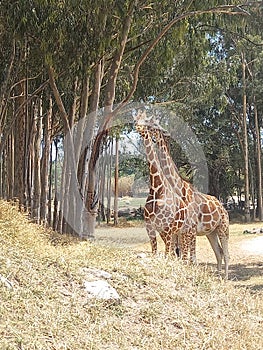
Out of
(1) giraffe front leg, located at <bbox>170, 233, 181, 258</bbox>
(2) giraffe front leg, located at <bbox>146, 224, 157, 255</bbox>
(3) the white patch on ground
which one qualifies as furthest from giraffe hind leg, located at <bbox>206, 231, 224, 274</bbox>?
(3) the white patch on ground

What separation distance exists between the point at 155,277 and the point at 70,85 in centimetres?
611

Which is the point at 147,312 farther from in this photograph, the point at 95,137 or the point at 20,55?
the point at 20,55

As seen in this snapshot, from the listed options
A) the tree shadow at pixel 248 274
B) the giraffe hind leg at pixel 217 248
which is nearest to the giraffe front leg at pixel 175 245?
the tree shadow at pixel 248 274

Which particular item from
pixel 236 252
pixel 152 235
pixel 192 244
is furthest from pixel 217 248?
pixel 236 252

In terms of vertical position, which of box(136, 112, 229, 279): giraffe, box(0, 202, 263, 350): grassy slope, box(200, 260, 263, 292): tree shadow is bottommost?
box(200, 260, 263, 292): tree shadow

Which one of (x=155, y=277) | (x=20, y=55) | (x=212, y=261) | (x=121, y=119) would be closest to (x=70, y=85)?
(x=20, y=55)

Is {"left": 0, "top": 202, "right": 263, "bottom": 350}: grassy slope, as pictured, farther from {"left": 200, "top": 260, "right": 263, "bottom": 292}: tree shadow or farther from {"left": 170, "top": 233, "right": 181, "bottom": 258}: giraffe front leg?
{"left": 200, "top": 260, "right": 263, "bottom": 292}: tree shadow

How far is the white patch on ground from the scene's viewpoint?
12.6 m

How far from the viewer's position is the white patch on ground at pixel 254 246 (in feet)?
41.3

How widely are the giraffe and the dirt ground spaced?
622 millimetres

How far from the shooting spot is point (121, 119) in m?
12.6

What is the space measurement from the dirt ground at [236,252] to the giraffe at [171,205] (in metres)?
0.62

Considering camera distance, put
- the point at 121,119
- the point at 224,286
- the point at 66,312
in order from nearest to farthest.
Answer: the point at 66,312, the point at 224,286, the point at 121,119

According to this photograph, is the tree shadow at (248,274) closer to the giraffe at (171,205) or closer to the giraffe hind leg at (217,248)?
the giraffe hind leg at (217,248)
